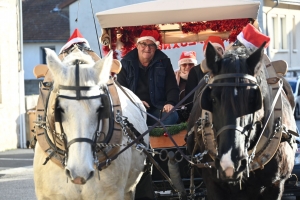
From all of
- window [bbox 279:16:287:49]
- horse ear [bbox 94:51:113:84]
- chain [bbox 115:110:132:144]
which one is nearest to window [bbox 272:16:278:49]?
window [bbox 279:16:287:49]

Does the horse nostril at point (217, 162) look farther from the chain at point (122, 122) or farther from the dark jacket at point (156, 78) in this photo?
the dark jacket at point (156, 78)

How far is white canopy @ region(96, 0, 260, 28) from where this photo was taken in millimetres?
8898

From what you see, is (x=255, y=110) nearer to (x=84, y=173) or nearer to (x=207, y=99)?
(x=207, y=99)

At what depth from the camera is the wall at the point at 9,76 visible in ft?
69.4

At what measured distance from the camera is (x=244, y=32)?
7480 mm

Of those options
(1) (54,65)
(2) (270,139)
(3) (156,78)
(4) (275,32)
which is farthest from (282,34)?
(1) (54,65)

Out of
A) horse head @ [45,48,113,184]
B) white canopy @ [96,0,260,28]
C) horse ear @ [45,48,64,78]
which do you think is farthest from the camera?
white canopy @ [96,0,260,28]

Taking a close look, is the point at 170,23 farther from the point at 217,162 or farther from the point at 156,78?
the point at 217,162

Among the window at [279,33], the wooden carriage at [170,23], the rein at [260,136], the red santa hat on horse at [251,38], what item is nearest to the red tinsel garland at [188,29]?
the wooden carriage at [170,23]

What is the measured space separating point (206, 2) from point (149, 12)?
0.72m

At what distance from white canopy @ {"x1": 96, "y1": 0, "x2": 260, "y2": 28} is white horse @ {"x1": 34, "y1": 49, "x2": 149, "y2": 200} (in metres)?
1.65

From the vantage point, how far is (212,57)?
645cm

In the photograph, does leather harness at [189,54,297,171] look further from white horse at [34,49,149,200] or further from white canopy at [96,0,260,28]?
white canopy at [96,0,260,28]

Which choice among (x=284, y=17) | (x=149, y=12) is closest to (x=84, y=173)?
(x=149, y=12)
